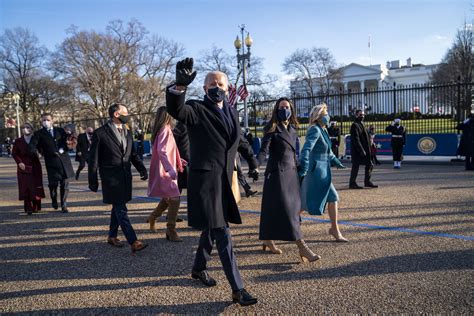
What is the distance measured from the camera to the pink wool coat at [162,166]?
18.1ft

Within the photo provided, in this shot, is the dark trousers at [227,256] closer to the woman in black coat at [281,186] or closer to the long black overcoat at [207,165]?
the long black overcoat at [207,165]

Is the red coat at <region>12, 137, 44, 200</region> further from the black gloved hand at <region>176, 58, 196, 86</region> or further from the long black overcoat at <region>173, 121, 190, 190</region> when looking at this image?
the black gloved hand at <region>176, 58, 196, 86</region>

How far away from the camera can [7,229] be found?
21.3 feet

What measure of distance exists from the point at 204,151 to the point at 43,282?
237cm

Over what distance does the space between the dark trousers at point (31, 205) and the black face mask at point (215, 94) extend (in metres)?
6.10

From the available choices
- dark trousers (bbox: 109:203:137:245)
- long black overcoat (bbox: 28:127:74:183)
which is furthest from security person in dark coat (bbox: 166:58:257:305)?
long black overcoat (bbox: 28:127:74:183)

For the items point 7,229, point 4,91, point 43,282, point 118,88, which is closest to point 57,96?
point 4,91

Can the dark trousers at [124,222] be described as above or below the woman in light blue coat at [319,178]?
below

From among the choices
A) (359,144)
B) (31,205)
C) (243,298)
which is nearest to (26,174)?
(31,205)

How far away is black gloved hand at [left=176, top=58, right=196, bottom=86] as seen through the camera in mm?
2713

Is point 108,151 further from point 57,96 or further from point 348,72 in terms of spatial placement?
point 348,72

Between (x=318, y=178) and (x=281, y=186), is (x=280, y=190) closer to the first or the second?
(x=281, y=186)

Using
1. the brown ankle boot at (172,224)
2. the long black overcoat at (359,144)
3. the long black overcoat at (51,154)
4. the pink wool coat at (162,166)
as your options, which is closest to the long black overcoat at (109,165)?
the pink wool coat at (162,166)

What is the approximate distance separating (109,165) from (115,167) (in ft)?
0.26
